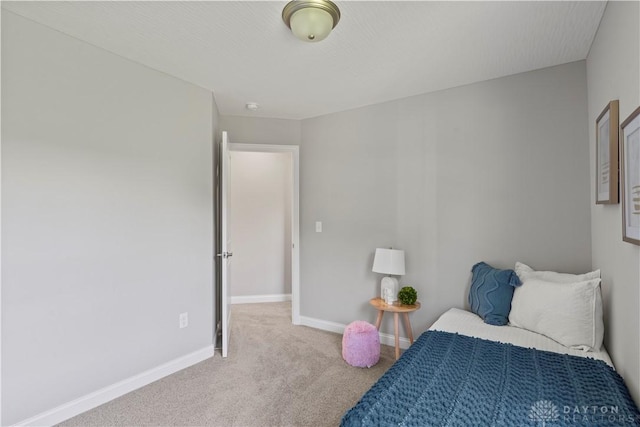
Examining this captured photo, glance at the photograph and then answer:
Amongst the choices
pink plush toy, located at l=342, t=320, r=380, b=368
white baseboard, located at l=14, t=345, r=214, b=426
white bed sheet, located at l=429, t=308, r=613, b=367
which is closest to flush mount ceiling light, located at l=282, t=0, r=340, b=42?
white bed sheet, located at l=429, t=308, r=613, b=367

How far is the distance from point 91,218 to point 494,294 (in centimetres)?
271

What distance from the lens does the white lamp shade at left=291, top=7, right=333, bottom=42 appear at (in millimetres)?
1705

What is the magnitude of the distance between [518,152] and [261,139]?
8.06 feet

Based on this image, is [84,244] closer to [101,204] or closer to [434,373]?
[101,204]

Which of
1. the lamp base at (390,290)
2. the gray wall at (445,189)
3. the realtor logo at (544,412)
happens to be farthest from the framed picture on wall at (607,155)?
the lamp base at (390,290)

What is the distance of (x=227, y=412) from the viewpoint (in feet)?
6.88

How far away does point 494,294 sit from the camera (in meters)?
2.29

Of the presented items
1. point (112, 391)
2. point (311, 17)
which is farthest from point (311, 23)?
point (112, 391)

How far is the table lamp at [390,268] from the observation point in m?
2.87

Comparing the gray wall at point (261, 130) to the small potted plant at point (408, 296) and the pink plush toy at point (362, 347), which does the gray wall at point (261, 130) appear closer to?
the small potted plant at point (408, 296)

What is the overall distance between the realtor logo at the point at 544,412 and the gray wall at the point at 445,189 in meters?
1.40

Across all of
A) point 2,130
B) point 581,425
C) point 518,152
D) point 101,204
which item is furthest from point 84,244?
point 518,152

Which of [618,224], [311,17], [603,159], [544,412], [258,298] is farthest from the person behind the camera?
[258,298]

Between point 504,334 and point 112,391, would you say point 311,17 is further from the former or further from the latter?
point 112,391
